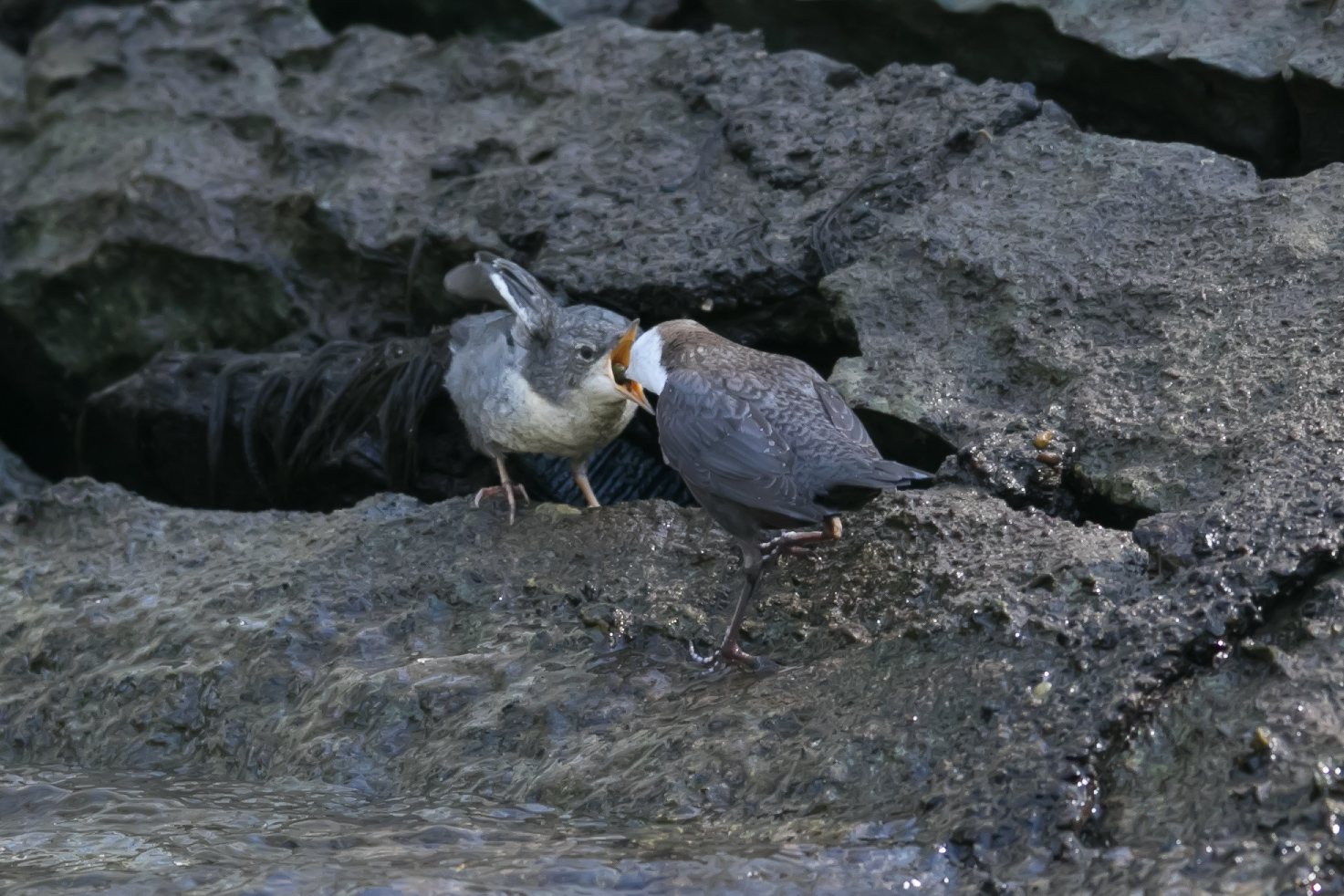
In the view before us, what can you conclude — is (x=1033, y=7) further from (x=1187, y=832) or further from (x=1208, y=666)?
(x=1187, y=832)

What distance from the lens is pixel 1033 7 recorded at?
17.2ft

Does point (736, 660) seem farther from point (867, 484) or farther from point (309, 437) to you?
point (309, 437)

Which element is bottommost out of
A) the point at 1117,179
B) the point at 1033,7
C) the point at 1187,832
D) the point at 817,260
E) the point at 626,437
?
the point at 626,437

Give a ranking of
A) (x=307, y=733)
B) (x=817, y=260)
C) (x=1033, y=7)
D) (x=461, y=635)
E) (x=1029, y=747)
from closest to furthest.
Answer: (x=1029, y=747)
(x=307, y=733)
(x=461, y=635)
(x=817, y=260)
(x=1033, y=7)

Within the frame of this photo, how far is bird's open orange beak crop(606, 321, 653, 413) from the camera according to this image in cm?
417

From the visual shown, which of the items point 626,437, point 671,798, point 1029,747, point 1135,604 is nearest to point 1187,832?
point 1029,747

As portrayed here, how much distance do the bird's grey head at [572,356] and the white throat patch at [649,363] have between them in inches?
2.9

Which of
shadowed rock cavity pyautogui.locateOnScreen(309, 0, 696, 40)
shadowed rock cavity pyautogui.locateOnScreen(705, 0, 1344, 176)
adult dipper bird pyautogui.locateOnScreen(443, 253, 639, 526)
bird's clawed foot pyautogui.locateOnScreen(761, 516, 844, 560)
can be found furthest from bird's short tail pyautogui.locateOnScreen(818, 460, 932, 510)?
shadowed rock cavity pyautogui.locateOnScreen(309, 0, 696, 40)

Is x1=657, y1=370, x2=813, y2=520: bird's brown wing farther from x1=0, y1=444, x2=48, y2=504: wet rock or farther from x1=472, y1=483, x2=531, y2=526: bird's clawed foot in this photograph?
x1=0, y1=444, x2=48, y2=504: wet rock

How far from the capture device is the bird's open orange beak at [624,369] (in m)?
4.17

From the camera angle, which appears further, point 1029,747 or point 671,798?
point 671,798

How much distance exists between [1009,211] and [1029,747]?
228 cm

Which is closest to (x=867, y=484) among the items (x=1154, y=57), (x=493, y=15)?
(x=1154, y=57)

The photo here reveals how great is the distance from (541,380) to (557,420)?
0.45 ft
